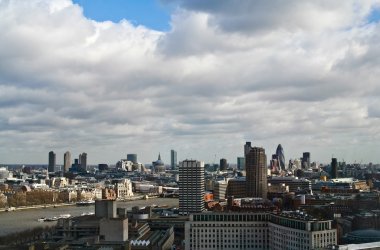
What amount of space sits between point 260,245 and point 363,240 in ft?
26.0

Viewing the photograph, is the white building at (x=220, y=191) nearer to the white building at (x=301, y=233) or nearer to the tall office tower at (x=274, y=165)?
the white building at (x=301, y=233)

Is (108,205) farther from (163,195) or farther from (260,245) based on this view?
(163,195)

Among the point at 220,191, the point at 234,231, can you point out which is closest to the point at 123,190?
the point at 220,191

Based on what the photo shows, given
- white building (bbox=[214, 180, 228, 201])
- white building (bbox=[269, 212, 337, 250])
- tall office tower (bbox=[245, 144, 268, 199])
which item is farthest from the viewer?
white building (bbox=[214, 180, 228, 201])

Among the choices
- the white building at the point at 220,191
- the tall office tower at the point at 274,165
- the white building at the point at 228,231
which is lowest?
the white building at the point at 228,231

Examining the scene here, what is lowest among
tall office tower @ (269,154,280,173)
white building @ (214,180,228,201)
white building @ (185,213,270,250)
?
white building @ (185,213,270,250)

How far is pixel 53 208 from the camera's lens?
101 meters

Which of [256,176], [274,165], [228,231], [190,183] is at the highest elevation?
[274,165]

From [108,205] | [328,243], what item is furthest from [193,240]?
[108,205]

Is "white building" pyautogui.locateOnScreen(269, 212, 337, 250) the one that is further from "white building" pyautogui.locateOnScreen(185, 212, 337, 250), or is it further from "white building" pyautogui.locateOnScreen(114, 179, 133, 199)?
"white building" pyautogui.locateOnScreen(114, 179, 133, 199)

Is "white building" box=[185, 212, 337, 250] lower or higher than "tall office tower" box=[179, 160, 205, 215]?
lower

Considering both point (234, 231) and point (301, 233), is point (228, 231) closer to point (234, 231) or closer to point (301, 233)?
point (234, 231)

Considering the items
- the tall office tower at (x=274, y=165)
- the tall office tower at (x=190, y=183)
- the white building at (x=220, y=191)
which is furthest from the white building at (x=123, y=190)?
the tall office tower at (x=274, y=165)

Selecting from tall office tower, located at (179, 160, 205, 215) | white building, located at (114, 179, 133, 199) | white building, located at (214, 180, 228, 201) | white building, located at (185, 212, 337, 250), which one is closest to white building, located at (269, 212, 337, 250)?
white building, located at (185, 212, 337, 250)
